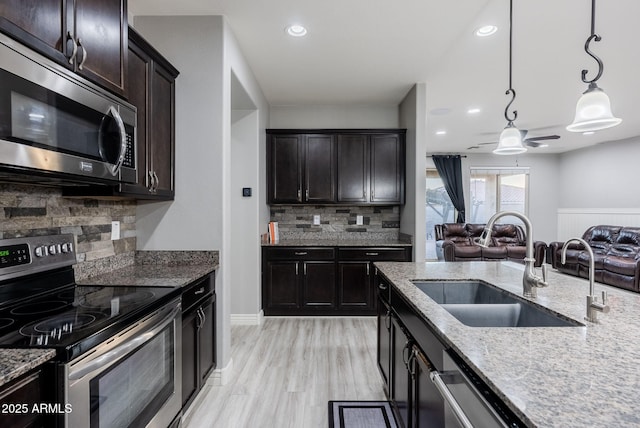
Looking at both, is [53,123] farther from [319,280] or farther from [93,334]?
[319,280]

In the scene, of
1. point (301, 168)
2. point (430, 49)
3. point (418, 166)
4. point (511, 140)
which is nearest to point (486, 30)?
point (430, 49)

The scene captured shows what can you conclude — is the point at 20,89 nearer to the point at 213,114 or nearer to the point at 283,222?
the point at 213,114

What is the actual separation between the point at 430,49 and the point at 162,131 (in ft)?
7.78

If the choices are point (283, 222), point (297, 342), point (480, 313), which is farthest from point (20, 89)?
point (283, 222)

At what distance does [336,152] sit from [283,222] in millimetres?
1214

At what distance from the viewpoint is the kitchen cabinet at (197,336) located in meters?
1.91

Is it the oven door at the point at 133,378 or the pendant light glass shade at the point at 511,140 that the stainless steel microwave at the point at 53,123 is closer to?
the oven door at the point at 133,378

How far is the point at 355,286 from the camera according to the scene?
13.0ft

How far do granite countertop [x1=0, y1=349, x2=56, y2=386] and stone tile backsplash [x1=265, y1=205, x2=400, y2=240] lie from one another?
11.7 ft

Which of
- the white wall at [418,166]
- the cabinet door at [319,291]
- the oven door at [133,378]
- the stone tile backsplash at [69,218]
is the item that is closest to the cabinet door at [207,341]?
the oven door at [133,378]

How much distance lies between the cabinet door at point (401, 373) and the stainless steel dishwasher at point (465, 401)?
487 mm

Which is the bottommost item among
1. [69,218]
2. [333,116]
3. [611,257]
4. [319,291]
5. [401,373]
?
[319,291]

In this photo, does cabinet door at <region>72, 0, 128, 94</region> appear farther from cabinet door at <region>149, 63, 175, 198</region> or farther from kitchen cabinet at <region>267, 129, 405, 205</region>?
kitchen cabinet at <region>267, 129, 405, 205</region>

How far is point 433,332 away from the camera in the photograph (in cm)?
120
